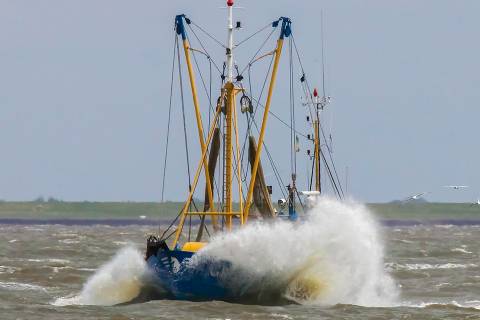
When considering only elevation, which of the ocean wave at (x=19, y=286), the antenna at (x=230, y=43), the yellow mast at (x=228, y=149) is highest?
the antenna at (x=230, y=43)

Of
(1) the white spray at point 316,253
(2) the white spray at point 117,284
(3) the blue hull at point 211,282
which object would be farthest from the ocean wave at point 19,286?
(1) the white spray at point 316,253

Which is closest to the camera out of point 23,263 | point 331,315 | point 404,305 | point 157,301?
point 331,315

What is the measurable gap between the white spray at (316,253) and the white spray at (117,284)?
4713 millimetres

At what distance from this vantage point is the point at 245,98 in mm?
51781

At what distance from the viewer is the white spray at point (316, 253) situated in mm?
47656

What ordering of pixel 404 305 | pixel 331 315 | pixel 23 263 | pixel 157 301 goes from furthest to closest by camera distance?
pixel 23 263 → pixel 404 305 → pixel 157 301 → pixel 331 315

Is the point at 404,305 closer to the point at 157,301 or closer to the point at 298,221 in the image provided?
the point at 298,221

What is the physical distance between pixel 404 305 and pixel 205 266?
29.1 ft

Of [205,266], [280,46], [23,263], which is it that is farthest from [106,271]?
[23,263]

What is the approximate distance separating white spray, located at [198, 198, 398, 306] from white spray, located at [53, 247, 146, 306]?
4.71m

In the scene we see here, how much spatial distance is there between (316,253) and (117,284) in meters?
8.03

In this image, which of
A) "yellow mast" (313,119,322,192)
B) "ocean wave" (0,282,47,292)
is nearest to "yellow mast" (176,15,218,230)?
"ocean wave" (0,282,47,292)

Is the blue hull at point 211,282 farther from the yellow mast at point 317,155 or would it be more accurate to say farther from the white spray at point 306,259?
the yellow mast at point 317,155

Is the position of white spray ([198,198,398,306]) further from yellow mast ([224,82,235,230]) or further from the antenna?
the antenna
